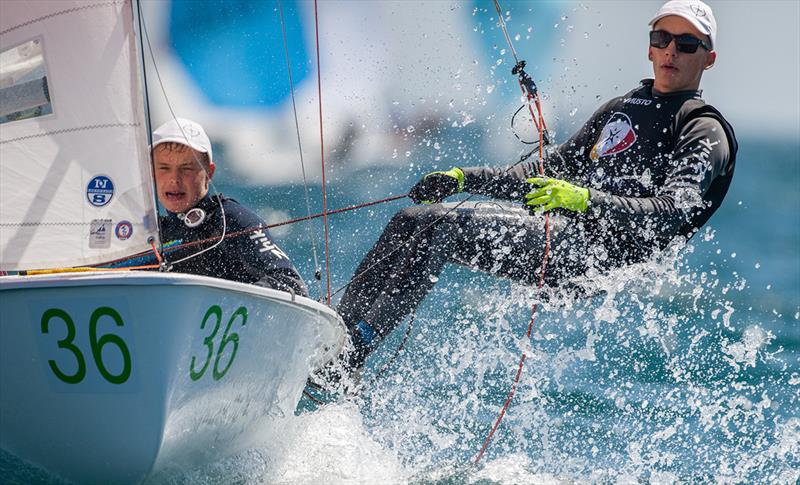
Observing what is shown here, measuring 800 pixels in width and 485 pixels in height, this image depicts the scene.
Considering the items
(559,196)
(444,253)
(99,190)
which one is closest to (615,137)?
(559,196)

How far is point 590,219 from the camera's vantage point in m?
2.93

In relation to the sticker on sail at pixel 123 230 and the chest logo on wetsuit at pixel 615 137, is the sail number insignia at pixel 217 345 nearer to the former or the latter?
the sticker on sail at pixel 123 230

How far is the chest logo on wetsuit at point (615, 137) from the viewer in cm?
316

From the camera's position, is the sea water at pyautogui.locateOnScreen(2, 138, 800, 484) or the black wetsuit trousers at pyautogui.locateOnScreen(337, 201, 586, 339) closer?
the black wetsuit trousers at pyautogui.locateOnScreen(337, 201, 586, 339)

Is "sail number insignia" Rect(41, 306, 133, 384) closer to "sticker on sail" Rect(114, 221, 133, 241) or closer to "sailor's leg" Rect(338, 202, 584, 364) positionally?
"sticker on sail" Rect(114, 221, 133, 241)

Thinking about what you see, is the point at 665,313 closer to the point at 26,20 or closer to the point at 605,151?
the point at 605,151

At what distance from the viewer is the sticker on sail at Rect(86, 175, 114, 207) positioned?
8.07 feet

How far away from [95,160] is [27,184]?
19cm

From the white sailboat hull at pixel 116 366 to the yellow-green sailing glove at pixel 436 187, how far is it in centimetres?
88

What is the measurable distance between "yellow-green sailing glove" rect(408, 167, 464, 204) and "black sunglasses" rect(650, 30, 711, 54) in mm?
812

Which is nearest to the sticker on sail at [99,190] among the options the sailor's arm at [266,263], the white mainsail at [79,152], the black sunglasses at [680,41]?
the white mainsail at [79,152]

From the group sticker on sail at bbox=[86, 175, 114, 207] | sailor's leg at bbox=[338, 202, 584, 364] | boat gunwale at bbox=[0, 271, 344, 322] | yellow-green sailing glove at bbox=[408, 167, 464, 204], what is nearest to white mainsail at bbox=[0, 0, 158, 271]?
sticker on sail at bbox=[86, 175, 114, 207]

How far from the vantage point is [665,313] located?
6668 mm

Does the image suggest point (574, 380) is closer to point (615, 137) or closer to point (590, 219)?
point (615, 137)
